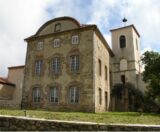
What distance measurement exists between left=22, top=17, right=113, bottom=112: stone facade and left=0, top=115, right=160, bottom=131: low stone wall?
1186cm

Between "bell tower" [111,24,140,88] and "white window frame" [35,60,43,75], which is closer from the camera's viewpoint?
"white window frame" [35,60,43,75]

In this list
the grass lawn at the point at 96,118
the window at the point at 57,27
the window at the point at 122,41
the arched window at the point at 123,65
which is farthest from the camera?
the window at the point at 122,41

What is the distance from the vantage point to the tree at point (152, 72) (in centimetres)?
2188

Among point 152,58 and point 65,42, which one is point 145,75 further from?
point 65,42

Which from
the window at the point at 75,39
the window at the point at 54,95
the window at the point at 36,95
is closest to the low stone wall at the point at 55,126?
the window at the point at 54,95

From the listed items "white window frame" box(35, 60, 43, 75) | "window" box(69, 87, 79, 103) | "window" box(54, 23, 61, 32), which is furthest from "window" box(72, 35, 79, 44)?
"window" box(69, 87, 79, 103)

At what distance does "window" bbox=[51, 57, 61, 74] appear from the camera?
80.5 ft

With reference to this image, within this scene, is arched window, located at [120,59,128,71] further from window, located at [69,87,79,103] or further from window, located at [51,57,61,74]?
window, located at [69,87,79,103]

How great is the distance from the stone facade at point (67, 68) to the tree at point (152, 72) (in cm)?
491

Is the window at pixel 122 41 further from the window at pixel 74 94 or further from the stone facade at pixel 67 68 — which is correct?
the window at pixel 74 94

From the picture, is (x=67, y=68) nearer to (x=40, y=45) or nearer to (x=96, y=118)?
(x=40, y=45)

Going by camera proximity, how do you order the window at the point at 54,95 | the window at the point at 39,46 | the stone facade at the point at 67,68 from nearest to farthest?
1. the stone facade at the point at 67,68
2. the window at the point at 54,95
3. the window at the point at 39,46

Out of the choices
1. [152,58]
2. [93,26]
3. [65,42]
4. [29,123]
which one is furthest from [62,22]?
[29,123]

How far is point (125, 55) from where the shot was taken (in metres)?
35.5
